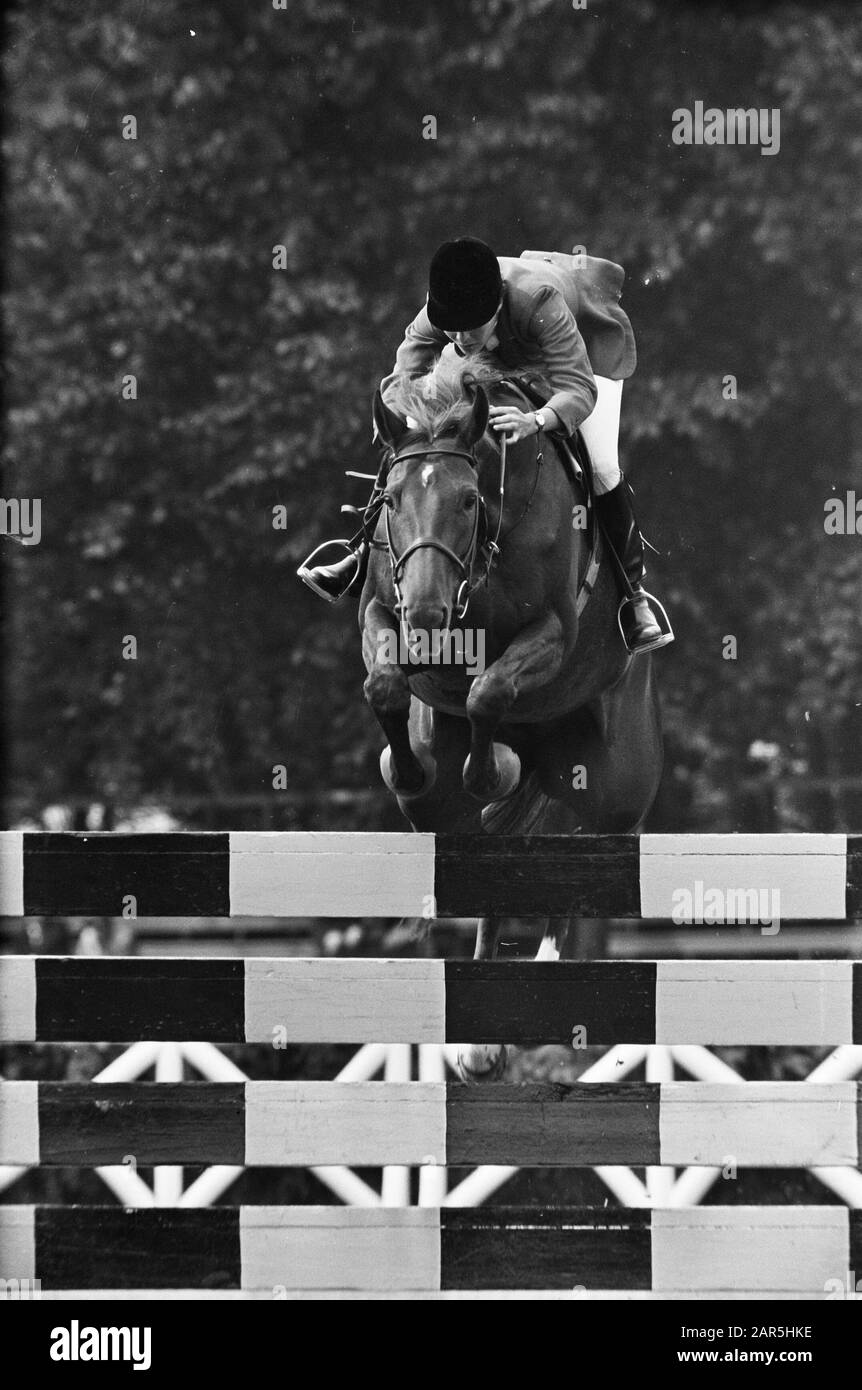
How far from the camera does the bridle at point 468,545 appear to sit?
3908 millimetres

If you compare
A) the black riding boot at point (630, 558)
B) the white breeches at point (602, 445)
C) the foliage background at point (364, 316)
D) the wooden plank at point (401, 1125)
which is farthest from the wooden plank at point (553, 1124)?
the foliage background at point (364, 316)

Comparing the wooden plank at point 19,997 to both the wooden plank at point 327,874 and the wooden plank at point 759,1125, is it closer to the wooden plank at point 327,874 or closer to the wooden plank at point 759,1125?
the wooden plank at point 327,874

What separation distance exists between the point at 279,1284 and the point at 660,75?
711cm

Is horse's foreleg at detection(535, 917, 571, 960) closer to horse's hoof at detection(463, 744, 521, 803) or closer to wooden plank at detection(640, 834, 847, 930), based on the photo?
horse's hoof at detection(463, 744, 521, 803)

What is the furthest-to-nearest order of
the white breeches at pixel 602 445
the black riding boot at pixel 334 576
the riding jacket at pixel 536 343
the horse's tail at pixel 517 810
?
the horse's tail at pixel 517 810
the white breeches at pixel 602 445
the black riding boot at pixel 334 576
the riding jacket at pixel 536 343

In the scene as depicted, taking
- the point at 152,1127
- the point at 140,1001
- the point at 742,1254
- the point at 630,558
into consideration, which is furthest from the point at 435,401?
the point at 742,1254

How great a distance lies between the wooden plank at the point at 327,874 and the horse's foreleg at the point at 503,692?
0.47m

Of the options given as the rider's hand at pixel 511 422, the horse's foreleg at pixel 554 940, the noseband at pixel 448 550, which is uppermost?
the rider's hand at pixel 511 422

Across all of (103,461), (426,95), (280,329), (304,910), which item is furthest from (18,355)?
(304,910)

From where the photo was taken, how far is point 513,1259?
361cm

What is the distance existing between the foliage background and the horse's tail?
3836 mm

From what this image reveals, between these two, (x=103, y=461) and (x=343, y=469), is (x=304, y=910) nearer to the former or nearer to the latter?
(x=343, y=469)

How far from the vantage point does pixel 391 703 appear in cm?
417
